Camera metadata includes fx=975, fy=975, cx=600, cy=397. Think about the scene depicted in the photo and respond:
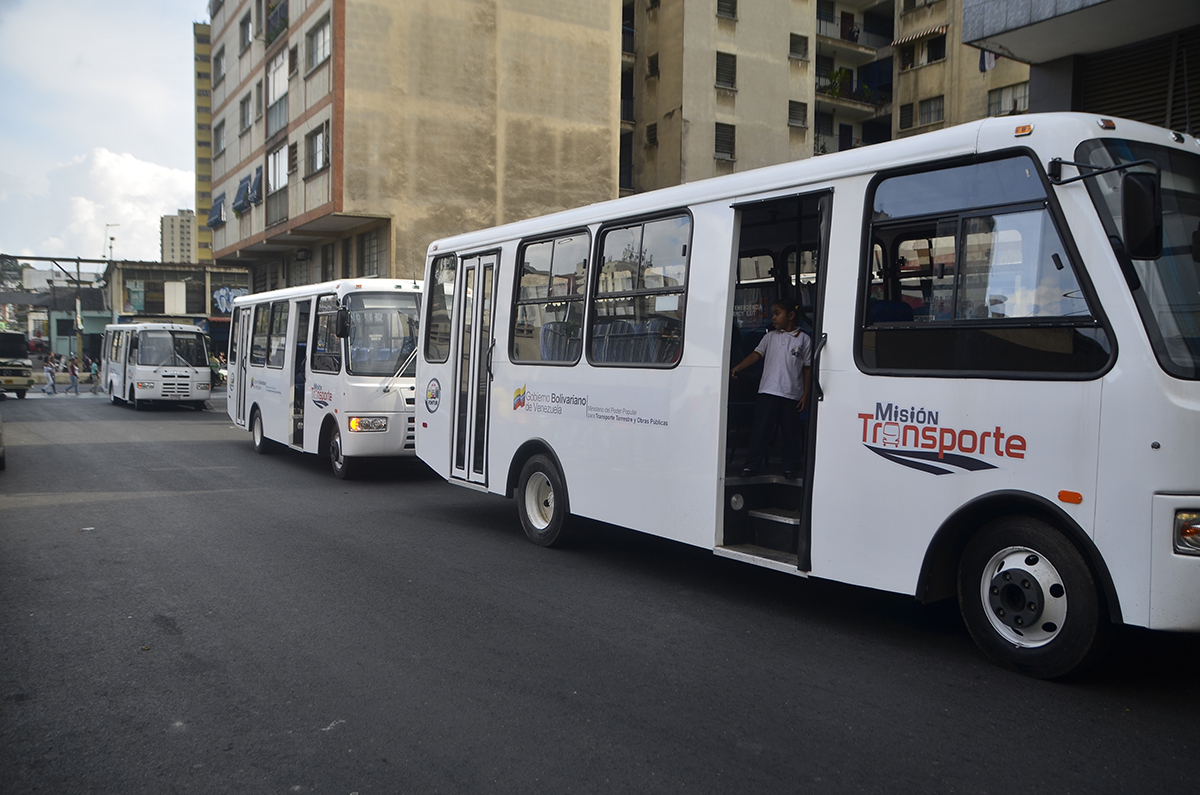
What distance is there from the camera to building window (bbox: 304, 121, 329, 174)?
1119 inches

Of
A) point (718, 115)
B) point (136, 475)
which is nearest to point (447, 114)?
point (718, 115)

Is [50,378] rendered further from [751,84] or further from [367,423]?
[367,423]

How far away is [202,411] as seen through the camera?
102ft

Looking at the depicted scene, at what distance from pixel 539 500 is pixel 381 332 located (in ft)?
17.5

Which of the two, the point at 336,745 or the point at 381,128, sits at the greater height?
the point at 381,128

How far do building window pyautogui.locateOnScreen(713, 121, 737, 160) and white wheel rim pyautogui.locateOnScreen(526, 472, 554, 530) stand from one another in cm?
3310

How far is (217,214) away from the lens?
3988 cm

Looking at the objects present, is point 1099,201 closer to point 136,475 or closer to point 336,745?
point 336,745

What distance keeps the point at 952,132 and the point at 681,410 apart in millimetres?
2681

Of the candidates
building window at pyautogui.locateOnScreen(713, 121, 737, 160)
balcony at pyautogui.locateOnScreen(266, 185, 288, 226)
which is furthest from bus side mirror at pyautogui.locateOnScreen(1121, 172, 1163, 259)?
building window at pyautogui.locateOnScreen(713, 121, 737, 160)

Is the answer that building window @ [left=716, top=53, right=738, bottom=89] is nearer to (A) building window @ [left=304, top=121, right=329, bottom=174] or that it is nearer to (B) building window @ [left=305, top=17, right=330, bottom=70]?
(B) building window @ [left=305, top=17, right=330, bottom=70]

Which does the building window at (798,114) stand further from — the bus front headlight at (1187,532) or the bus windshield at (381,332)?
the bus front headlight at (1187,532)

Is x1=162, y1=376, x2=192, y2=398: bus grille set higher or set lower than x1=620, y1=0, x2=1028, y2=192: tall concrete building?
lower

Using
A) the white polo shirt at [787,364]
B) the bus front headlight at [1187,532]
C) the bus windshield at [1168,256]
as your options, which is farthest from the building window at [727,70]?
the bus front headlight at [1187,532]
